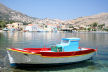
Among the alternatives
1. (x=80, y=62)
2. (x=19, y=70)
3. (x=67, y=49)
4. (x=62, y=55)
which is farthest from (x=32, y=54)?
(x=80, y=62)

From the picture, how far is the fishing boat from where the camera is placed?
13.7 meters

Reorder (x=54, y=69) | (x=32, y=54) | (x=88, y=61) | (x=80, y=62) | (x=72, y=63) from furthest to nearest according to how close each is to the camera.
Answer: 1. (x=88, y=61)
2. (x=80, y=62)
3. (x=72, y=63)
4. (x=54, y=69)
5. (x=32, y=54)

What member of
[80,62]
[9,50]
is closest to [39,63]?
[9,50]

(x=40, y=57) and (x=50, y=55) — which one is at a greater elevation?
(x=50, y=55)

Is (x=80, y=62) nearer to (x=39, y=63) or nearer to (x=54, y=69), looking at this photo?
(x=54, y=69)

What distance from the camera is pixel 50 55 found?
1420 centimetres

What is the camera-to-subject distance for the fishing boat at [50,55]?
13742 millimetres

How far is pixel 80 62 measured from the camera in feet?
56.6

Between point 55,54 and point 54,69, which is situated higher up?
point 55,54

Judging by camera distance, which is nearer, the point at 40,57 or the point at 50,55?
the point at 40,57

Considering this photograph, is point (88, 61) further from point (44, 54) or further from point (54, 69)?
point (44, 54)

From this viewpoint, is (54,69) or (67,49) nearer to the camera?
(54,69)

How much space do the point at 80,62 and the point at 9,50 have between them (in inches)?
338

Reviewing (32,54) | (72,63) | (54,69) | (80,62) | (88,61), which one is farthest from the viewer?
(88,61)
